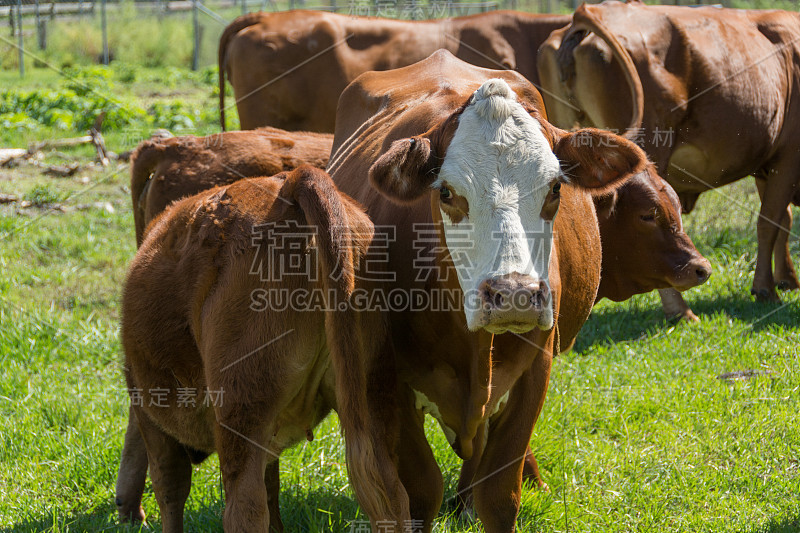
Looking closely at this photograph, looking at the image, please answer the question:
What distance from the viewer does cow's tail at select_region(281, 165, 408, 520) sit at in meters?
2.68

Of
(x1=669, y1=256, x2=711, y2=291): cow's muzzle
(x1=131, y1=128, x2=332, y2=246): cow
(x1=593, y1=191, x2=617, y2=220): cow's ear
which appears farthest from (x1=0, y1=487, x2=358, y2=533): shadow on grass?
(x1=669, y1=256, x2=711, y2=291): cow's muzzle

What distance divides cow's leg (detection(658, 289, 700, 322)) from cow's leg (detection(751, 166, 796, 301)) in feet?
2.50

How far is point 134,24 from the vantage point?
83.2ft

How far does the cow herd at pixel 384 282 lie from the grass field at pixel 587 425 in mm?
341

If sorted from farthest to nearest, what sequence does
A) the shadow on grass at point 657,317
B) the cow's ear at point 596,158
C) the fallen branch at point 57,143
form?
the fallen branch at point 57,143, the shadow on grass at point 657,317, the cow's ear at point 596,158

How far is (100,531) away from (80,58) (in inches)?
841

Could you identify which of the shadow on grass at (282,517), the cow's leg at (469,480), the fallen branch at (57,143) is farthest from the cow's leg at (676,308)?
the fallen branch at (57,143)

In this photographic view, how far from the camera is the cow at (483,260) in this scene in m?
2.84

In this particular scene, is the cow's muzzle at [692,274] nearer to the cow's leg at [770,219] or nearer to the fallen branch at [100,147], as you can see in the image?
the cow's leg at [770,219]

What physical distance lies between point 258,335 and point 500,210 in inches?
35.2

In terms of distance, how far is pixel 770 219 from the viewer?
6.98 meters

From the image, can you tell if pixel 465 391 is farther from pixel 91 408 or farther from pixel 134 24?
pixel 134 24

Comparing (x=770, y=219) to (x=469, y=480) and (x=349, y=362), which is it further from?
(x=349, y=362)

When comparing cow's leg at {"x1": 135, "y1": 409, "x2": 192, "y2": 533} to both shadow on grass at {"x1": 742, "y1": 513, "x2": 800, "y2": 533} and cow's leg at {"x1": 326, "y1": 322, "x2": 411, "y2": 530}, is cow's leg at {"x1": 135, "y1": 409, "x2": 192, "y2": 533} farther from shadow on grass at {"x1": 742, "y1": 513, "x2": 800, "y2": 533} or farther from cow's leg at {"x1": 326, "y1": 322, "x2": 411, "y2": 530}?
shadow on grass at {"x1": 742, "y1": 513, "x2": 800, "y2": 533}
